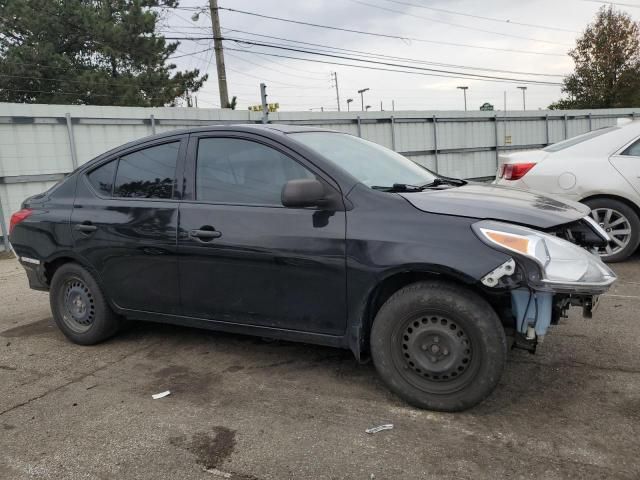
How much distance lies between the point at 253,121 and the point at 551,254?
11.1 metres

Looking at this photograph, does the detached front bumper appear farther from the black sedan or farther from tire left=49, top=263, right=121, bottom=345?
tire left=49, top=263, right=121, bottom=345

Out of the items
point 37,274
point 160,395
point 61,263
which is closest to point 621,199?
point 160,395

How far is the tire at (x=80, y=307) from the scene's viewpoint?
4156mm

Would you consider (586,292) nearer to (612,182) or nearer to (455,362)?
(455,362)

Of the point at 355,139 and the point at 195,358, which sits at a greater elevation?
the point at 355,139

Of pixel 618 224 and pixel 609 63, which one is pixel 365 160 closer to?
pixel 618 224

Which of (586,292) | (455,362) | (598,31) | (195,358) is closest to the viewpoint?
(586,292)

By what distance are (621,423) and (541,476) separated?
0.71 metres

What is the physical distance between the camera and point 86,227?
159 inches

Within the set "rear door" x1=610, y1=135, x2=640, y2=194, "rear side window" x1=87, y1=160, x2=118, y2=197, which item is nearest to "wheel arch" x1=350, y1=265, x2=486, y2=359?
"rear side window" x1=87, y1=160, x2=118, y2=197

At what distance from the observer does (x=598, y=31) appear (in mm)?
31344

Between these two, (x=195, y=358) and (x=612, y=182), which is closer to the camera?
(x=195, y=358)

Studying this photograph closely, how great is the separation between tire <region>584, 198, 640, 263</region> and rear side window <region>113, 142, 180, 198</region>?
4.44 meters

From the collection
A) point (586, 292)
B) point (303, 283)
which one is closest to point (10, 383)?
point (303, 283)
